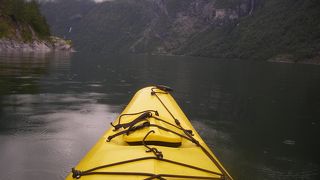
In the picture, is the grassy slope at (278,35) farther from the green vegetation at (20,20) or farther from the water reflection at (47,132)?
the water reflection at (47,132)

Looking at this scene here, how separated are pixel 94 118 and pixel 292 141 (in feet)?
20.9

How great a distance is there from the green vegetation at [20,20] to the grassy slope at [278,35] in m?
76.6

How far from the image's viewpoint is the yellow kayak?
14.9ft

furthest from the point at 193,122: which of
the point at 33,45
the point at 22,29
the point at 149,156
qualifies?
the point at 22,29

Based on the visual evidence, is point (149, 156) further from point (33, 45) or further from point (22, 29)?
point (22, 29)

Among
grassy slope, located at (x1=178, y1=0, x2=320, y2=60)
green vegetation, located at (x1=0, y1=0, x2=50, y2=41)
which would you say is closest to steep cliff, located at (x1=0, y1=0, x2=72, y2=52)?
green vegetation, located at (x1=0, y1=0, x2=50, y2=41)

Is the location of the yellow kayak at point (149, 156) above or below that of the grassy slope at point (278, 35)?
above

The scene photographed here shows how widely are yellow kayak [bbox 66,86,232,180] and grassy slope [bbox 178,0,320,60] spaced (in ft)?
394

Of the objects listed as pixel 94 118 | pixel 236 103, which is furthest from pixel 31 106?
pixel 236 103

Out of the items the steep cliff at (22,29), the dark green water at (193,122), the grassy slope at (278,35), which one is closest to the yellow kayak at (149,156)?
the dark green water at (193,122)

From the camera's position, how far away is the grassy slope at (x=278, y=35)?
139750 millimetres

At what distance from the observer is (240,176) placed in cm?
823

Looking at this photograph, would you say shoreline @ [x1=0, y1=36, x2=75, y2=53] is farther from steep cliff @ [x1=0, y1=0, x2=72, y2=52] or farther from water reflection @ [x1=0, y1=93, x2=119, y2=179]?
water reflection @ [x1=0, y1=93, x2=119, y2=179]

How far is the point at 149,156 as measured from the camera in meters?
4.75
